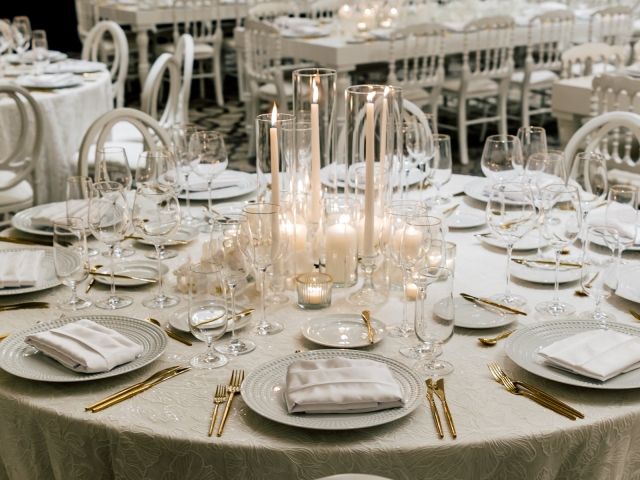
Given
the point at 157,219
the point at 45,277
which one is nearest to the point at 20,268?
the point at 45,277

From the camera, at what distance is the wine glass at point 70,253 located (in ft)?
5.07

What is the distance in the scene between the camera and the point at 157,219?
1.63m

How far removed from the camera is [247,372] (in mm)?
1354

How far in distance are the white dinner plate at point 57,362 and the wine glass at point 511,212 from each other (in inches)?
26.6

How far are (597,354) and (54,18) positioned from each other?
390 inches

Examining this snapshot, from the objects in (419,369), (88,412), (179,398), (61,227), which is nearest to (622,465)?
(419,369)

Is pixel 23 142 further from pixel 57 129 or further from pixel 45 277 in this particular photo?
pixel 45 277

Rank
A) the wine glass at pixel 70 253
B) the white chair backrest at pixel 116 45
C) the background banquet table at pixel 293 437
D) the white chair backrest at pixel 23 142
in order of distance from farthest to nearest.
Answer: the white chair backrest at pixel 116 45 < the white chair backrest at pixel 23 142 < the wine glass at pixel 70 253 < the background banquet table at pixel 293 437

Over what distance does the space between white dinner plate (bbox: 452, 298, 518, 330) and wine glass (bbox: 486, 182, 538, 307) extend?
0.06 meters

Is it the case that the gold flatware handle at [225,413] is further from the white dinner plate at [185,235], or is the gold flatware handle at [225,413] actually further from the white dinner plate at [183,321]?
the white dinner plate at [185,235]

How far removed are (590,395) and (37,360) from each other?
0.92 meters

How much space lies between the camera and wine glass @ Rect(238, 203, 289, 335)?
4.66ft

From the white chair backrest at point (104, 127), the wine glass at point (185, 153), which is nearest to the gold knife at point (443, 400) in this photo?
the wine glass at point (185, 153)

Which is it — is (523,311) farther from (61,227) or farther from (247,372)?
(61,227)
